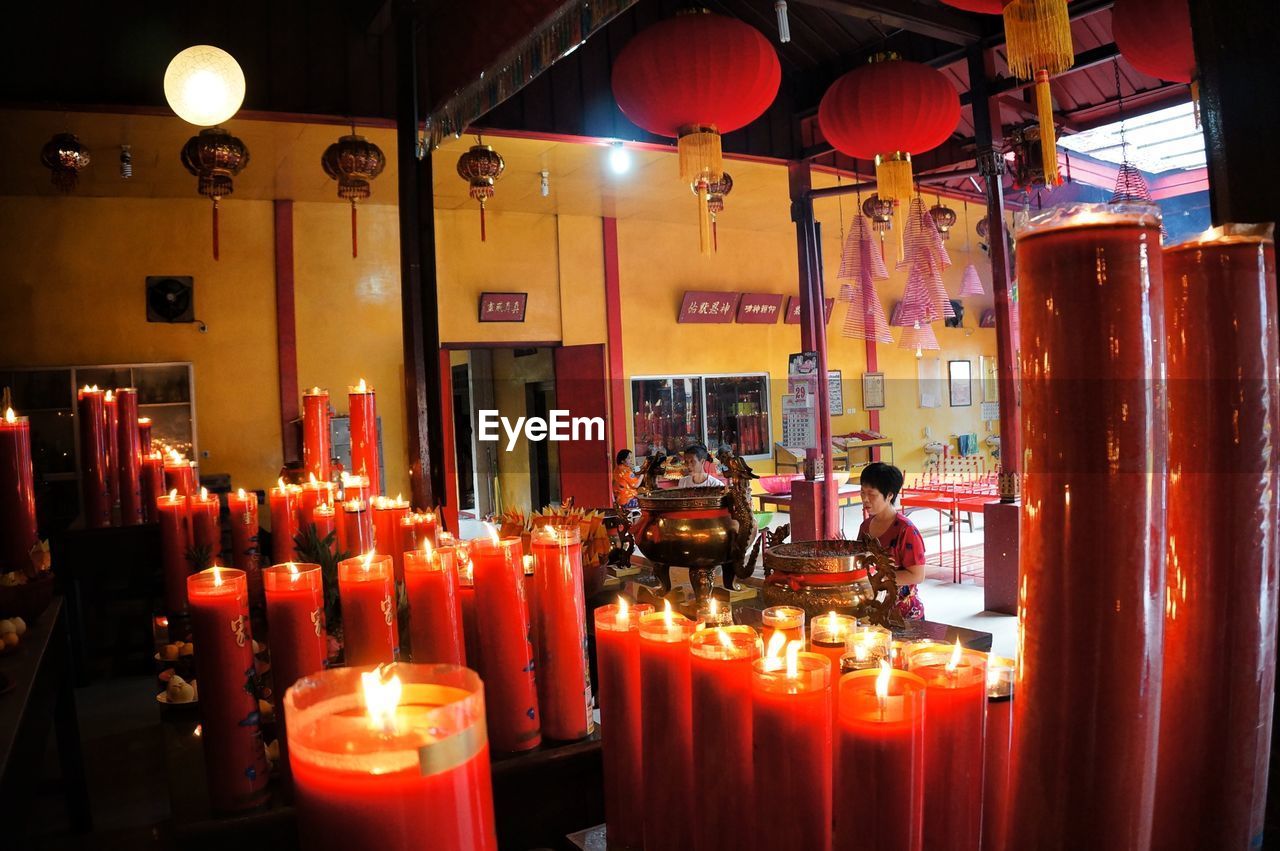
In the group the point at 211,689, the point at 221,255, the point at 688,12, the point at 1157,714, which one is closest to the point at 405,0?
the point at 688,12

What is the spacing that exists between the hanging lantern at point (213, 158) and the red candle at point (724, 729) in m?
3.89

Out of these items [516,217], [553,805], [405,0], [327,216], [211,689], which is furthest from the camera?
[516,217]

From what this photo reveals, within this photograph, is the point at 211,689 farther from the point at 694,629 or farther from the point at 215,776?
the point at 694,629

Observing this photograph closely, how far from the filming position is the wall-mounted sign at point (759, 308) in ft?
29.6

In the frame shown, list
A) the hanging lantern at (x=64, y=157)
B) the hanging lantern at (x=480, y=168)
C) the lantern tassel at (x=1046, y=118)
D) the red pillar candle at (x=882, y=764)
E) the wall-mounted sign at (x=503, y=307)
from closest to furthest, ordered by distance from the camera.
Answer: the red pillar candle at (x=882, y=764)
the lantern tassel at (x=1046, y=118)
the hanging lantern at (x=64, y=157)
the hanging lantern at (x=480, y=168)
the wall-mounted sign at (x=503, y=307)

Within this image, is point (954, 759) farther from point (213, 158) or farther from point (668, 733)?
point (213, 158)

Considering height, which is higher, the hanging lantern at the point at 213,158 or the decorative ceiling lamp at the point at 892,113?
the hanging lantern at the point at 213,158

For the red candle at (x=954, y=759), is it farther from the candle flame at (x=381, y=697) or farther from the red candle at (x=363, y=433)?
the red candle at (x=363, y=433)

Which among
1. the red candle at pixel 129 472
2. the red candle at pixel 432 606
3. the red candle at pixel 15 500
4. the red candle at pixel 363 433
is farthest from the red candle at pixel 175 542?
the red candle at pixel 129 472

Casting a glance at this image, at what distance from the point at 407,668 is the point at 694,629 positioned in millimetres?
395

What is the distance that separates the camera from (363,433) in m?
2.64

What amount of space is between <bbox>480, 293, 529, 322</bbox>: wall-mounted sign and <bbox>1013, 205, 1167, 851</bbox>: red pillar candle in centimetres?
725

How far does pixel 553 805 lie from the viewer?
3.92ft

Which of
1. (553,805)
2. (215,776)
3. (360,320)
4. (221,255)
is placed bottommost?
(553,805)
